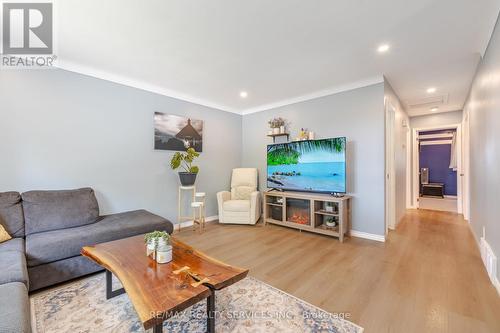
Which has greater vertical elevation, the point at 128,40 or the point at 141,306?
the point at 128,40

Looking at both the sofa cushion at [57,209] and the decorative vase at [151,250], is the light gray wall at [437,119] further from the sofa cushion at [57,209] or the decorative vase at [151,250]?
the sofa cushion at [57,209]

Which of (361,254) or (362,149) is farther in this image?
(362,149)

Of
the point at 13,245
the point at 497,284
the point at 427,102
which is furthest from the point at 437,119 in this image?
the point at 13,245

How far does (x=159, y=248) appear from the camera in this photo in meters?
1.57

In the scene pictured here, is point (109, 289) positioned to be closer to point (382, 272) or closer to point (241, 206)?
point (241, 206)

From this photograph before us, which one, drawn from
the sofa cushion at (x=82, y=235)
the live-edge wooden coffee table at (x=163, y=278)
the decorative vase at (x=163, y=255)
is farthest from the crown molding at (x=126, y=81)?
the decorative vase at (x=163, y=255)

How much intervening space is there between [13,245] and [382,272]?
355cm

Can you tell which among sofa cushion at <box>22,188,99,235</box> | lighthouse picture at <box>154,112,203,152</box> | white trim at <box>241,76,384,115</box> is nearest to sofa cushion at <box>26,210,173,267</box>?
sofa cushion at <box>22,188,99,235</box>

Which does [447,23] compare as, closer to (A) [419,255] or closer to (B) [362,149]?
(B) [362,149]

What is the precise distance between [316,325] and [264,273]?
81 cm

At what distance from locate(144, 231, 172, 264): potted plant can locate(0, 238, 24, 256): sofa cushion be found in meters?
1.20

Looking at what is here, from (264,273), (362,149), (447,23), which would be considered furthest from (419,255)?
(447,23)

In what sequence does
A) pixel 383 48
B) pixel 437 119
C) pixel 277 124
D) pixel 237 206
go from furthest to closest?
pixel 437 119 → pixel 277 124 → pixel 237 206 → pixel 383 48

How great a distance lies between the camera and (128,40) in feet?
7.36
